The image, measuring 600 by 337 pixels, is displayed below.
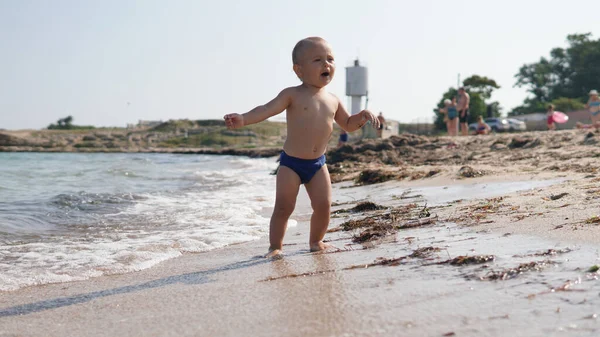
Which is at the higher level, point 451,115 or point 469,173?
point 451,115

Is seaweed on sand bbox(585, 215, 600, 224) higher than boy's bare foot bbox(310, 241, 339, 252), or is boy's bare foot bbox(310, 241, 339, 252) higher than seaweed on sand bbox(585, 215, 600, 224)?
seaweed on sand bbox(585, 215, 600, 224)

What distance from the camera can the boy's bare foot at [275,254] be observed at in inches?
Result: 151

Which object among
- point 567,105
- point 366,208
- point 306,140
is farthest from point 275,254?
point 567,105

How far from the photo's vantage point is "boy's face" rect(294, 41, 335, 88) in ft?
13.3

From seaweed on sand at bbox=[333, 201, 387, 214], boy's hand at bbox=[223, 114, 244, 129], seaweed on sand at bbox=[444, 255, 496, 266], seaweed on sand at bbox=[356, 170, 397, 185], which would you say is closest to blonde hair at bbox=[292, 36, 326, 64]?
boy's hand at bbox=[223, 114, 244, 129]

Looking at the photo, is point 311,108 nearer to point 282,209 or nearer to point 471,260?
point 282,209

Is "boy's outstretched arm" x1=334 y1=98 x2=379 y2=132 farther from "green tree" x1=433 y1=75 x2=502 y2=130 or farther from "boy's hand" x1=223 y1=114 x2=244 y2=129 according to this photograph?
"green tree" x1=433 y1=75 x2=502 y2=130

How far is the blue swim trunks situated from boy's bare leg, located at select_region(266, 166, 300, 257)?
0.03m

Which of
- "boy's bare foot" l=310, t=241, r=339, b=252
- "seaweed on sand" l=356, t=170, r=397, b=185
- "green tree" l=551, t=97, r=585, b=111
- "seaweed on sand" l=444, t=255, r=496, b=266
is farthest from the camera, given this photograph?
"green tree" l=551, t=97, r=585, b=111

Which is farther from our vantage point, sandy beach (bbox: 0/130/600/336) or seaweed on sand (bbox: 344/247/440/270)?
seaweed on sand (bbox: 344/247/440/270)

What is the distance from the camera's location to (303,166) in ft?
13.4

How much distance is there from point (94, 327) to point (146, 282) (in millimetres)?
910

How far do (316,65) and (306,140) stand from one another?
1.65ft

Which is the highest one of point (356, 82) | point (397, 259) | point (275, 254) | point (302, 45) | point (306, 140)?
point (356, 82)
